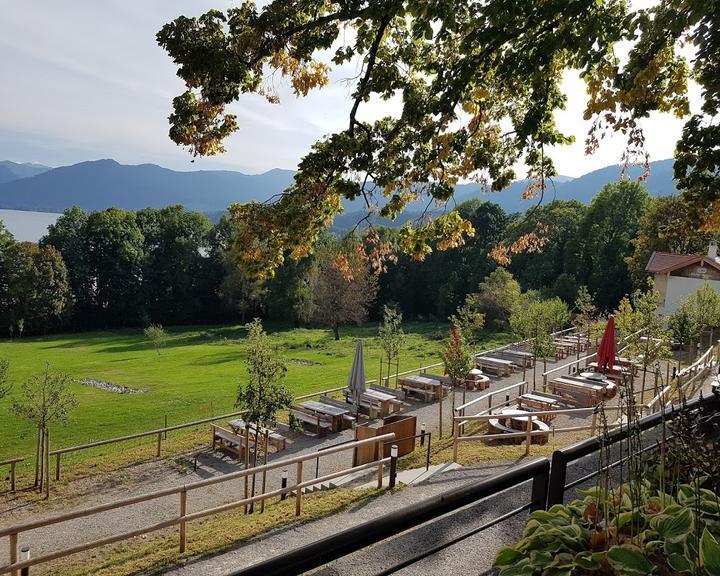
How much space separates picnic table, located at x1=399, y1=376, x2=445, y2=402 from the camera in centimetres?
1858

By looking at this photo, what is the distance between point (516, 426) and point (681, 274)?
2273 centimetres

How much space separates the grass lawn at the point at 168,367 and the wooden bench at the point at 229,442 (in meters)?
2.59

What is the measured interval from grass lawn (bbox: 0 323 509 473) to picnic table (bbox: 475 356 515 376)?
1.88 meters

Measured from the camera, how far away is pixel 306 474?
11.7 metres

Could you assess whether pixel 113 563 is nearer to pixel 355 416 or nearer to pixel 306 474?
pixel 306 474

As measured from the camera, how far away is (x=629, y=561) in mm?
1936

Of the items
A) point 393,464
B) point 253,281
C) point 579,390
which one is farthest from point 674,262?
point 253,281

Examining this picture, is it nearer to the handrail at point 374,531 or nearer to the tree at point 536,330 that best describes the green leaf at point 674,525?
the handrail at point 374,531

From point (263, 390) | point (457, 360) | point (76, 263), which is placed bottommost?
point (263, 390)

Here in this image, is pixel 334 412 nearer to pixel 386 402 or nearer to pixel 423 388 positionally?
pixel 386 402

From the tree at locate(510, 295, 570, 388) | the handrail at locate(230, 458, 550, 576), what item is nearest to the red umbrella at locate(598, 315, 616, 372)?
the tree at locate(510, 295, 570, 388)

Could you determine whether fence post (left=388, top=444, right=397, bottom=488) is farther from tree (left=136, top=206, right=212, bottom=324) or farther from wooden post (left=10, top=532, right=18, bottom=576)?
tree (left=136, top=206, right=212, bottom=324)

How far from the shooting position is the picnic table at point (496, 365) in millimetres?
21541

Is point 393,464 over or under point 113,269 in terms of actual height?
under
